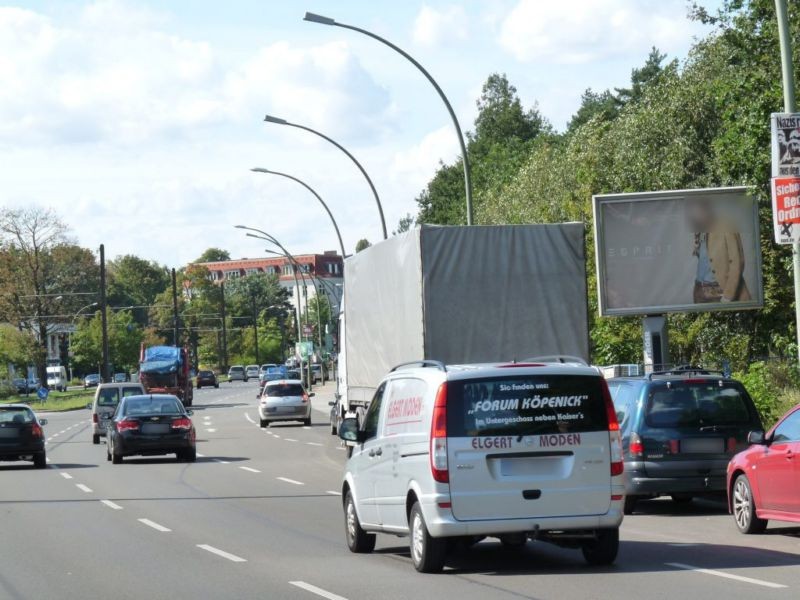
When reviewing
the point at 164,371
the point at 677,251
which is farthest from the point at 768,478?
the point at 164,371

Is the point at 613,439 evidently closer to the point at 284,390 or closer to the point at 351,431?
the point at 351,431

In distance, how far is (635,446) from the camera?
16844 mm

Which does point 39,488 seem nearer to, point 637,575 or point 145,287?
point 637,575

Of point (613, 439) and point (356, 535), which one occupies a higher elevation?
point (613, 439)

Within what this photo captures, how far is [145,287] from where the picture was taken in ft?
604

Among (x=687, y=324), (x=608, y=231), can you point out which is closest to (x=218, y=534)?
(x=608, y=231)

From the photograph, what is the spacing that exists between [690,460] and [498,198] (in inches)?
2119

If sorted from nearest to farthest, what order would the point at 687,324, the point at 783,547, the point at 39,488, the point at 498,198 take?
the point at 783,547 < the point at 39,488 < the point at 687,324 < the point at 498,198

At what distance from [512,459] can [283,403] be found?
37090 millimetres

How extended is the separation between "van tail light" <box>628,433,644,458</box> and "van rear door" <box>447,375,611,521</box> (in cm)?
509

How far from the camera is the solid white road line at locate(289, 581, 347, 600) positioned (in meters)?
10.5

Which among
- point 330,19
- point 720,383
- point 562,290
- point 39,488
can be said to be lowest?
point 39,488

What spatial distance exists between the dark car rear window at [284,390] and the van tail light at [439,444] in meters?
37.3

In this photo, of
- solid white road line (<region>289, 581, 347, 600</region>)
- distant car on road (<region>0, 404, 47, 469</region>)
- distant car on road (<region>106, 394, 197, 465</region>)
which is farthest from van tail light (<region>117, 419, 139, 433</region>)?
solid white road line (<region>289, 581, 347, 600</region>)
